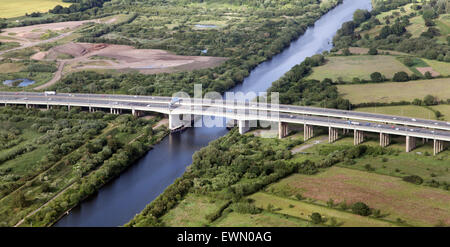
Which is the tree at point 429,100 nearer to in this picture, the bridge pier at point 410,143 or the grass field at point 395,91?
the grass field at point 395,91

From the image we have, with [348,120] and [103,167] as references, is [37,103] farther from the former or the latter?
[348,120]

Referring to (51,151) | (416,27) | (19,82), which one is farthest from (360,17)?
(51,151)

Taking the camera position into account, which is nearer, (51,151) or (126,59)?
(51,151)

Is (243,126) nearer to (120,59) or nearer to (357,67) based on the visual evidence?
(357,67)

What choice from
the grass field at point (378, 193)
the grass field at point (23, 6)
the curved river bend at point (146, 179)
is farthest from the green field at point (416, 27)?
the grass field at point (23, 6)

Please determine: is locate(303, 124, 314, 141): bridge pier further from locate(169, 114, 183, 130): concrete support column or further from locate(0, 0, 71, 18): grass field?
locate(0, 0, 71, 18): grass field

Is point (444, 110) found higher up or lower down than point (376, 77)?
lower down

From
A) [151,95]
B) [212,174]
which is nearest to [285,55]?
[151,95]
